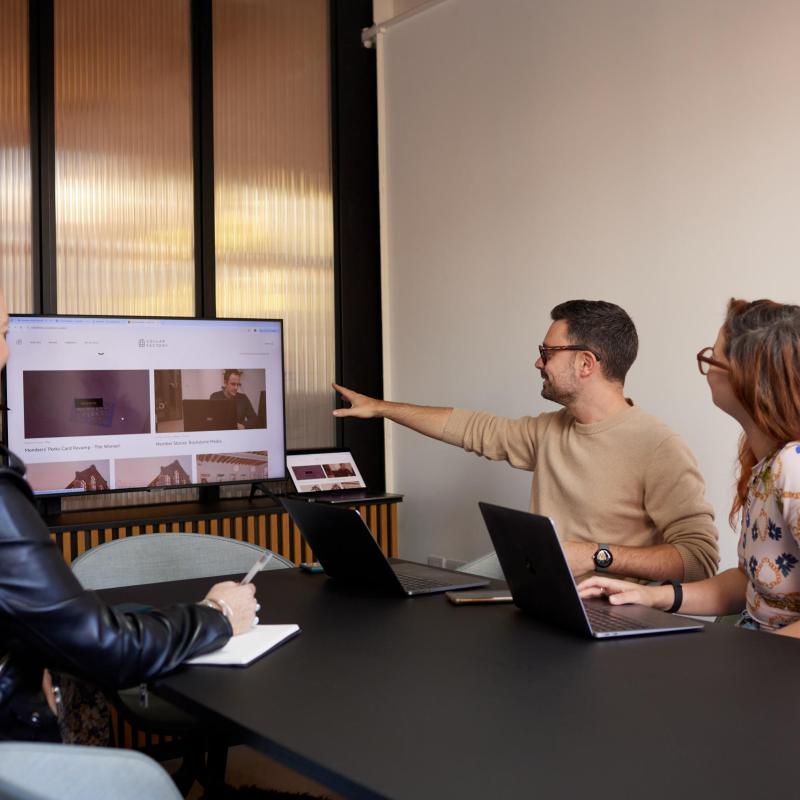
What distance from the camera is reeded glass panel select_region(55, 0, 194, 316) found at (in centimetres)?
432

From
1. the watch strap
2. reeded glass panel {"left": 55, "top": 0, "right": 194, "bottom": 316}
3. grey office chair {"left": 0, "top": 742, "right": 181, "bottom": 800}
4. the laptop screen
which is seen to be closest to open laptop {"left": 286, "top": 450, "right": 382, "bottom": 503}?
the laptop screen

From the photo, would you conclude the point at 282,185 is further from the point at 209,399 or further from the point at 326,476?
the point at 326,476

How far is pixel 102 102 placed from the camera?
4.41 m

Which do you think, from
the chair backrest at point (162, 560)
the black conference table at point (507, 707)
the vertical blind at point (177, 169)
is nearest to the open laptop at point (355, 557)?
the black conference table at point (507, 707)

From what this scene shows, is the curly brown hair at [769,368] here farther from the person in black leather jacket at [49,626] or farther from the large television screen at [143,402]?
the large television screen at [143,402]

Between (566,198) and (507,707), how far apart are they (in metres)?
3.14

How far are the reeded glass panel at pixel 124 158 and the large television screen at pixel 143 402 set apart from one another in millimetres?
443

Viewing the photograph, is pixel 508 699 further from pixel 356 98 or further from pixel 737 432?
pixel 356 98

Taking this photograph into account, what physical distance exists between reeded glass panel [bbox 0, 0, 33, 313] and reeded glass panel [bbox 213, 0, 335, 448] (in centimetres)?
89

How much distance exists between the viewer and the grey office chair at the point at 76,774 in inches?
42.9

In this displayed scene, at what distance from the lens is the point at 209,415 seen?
166 inches

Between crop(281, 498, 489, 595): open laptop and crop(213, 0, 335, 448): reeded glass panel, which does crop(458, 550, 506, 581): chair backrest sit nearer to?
crop(281, 498, 489, 595): open laptop

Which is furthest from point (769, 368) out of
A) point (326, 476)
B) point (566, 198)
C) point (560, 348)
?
point (326, 476)

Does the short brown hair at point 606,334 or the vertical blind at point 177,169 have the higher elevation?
the vertical blind at point 177,169
